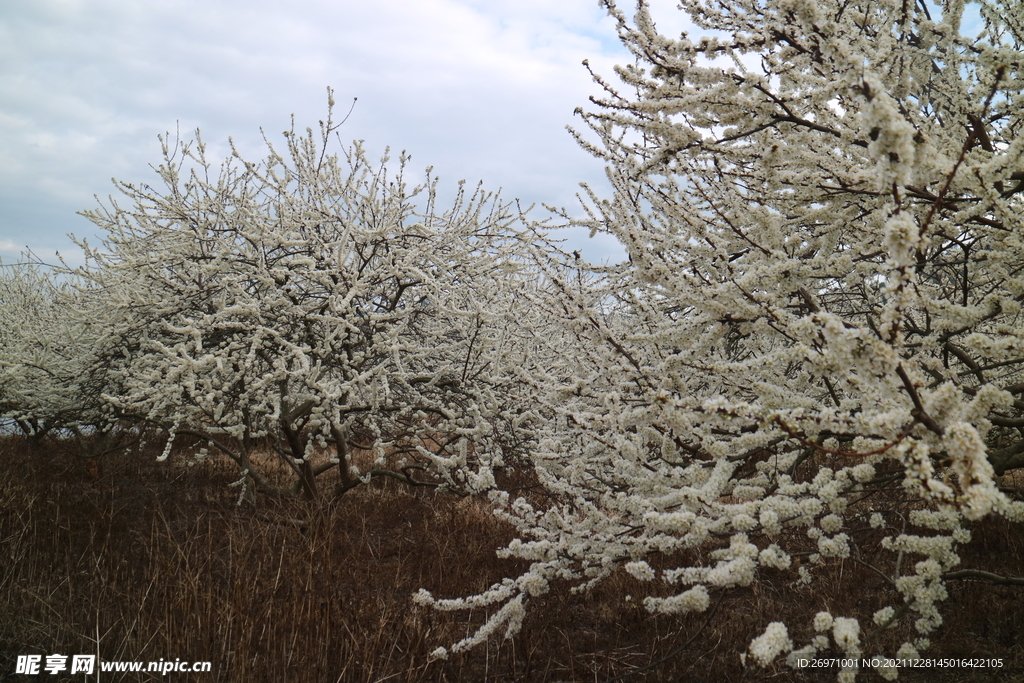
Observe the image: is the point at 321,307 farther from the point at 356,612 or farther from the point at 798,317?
the point at 798,317

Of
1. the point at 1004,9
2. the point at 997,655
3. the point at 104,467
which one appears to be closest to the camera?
the point at 1004,9

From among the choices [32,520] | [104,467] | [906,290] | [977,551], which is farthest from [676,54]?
[104,467]

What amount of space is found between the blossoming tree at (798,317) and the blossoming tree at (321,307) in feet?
8.14

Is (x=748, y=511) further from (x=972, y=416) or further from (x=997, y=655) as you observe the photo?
(x=997, y=655)

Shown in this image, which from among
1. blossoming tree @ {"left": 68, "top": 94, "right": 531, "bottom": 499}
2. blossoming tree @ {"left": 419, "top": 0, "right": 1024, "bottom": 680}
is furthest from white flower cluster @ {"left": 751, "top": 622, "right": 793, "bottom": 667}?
blossoming tree @ {"left": 68, "top": 94, "right": 531, "bottom": 499}

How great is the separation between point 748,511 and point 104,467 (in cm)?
1027

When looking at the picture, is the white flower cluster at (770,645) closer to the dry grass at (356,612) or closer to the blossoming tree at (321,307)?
the dry grass at (356,612)

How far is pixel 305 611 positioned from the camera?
11.4 ft

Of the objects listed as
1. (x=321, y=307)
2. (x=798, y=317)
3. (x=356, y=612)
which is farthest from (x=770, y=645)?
(x=321, y=307)

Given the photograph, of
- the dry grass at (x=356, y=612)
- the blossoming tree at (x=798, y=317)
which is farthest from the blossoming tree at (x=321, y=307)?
the blossoming tree at (x=798, y=317)

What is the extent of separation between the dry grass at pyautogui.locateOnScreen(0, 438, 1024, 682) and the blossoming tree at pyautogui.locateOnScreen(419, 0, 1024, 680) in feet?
2.33

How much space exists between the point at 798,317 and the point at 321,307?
4.28m

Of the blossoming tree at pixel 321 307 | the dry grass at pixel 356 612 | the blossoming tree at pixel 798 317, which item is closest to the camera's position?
the blossoming tree at pixel 798 317

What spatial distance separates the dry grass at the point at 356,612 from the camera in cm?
322
